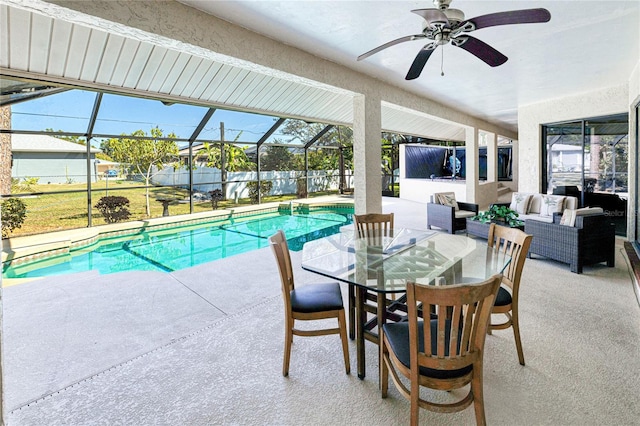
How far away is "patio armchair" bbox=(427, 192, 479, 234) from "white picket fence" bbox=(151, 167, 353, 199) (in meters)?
6.77

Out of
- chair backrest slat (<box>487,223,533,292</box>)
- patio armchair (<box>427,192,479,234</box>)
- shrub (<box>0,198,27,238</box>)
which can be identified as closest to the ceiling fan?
chair backrest slat (<box>487,223,533,292</box>)

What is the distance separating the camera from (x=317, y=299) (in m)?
2.38

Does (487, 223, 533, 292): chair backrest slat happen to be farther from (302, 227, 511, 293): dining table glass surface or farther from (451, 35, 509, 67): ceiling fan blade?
(451, 35, 509, 67): ceiling fan blade

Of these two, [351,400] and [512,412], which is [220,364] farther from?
[512,412]

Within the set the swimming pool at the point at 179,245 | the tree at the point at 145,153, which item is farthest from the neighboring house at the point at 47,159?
the swimming pool at the point at 179,245

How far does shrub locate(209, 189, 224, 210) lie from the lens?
434 inches

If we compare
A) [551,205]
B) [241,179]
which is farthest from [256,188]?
[551,205]

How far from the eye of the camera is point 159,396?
2.08 metres

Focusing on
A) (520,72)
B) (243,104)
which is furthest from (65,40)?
(520,72)

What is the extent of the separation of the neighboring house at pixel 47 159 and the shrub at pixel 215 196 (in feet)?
10.9

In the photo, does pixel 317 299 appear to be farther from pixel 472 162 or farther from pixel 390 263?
pixel 472 162

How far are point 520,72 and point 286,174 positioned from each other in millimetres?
8914

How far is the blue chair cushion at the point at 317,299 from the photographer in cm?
228

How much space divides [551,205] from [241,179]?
897cm
